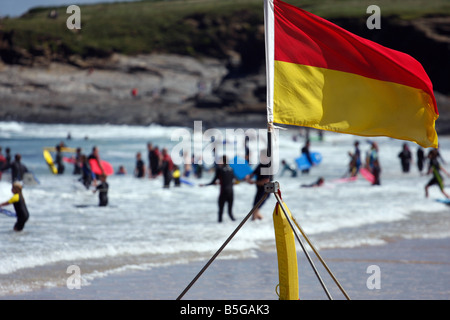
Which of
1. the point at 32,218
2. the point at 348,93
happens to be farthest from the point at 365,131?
the point at 32,218

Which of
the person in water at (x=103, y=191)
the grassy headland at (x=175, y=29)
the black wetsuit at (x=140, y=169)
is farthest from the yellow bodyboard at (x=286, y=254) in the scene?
the grassy headland at (x=175, y=29)

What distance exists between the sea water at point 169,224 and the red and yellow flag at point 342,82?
455 cm

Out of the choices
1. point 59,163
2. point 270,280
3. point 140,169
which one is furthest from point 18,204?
point 59,163

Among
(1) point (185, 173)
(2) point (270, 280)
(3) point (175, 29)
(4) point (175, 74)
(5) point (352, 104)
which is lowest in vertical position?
(2) point (270, 280)

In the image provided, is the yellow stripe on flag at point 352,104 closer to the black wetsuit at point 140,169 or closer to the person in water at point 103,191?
the person in water at point 103,191

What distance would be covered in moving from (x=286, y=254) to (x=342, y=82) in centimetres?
146

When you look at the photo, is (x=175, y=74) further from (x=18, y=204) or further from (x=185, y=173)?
(x=18, y=204)

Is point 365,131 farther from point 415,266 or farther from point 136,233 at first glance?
point 136,233

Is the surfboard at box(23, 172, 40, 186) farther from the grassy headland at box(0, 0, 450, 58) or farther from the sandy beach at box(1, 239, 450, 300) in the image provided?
the grassy headland at box(0, 0, 450, 58)

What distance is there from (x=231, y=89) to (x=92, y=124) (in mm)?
18402

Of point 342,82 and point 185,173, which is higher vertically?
point 342,82

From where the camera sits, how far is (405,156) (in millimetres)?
29672

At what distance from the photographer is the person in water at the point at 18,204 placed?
11.8m

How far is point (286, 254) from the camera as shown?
5082 millimetres
